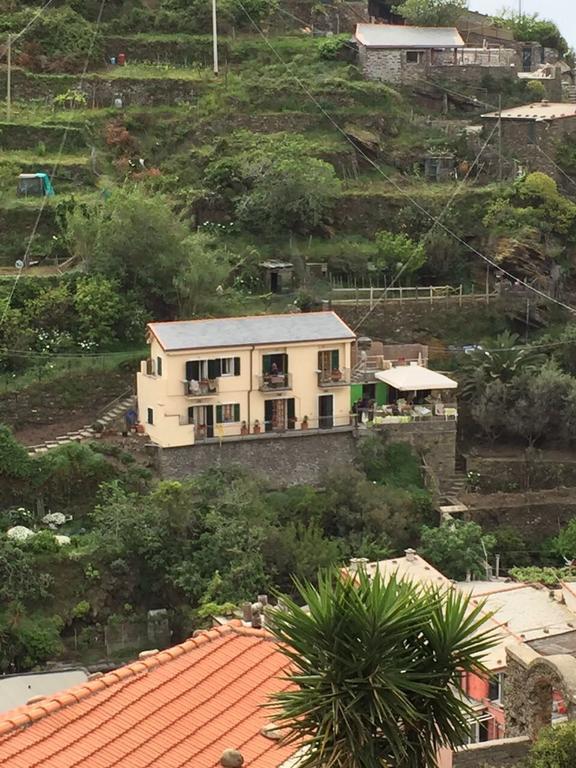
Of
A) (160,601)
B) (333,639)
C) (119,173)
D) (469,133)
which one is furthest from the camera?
(469,133)

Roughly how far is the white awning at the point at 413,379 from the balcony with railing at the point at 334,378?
1.38m

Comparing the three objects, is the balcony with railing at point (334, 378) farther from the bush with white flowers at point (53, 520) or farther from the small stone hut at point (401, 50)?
the small stone hut at point (401, 50)

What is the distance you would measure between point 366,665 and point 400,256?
1228 inches

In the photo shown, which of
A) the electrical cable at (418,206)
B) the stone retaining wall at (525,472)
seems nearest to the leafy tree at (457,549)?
the stone retaining wall at (525,472)

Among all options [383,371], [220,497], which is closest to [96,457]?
[220,497]

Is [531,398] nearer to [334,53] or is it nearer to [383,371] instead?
[383,371]

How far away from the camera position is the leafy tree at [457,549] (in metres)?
38.3

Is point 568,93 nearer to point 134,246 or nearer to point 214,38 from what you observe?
point 214,38

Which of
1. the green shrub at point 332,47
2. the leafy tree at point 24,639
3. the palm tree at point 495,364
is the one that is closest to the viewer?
the leafy tree at point 24,639

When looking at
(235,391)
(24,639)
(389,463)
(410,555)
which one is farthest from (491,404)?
(24,639)

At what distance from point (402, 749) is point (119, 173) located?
3371 cm

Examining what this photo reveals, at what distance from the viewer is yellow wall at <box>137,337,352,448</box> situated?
4041cm

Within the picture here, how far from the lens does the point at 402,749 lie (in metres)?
17.4

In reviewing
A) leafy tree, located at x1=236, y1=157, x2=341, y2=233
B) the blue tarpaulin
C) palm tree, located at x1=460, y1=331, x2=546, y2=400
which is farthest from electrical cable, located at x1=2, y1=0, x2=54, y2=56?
palm tree, located at x1=460, y1=331, x2=546, y2=400
